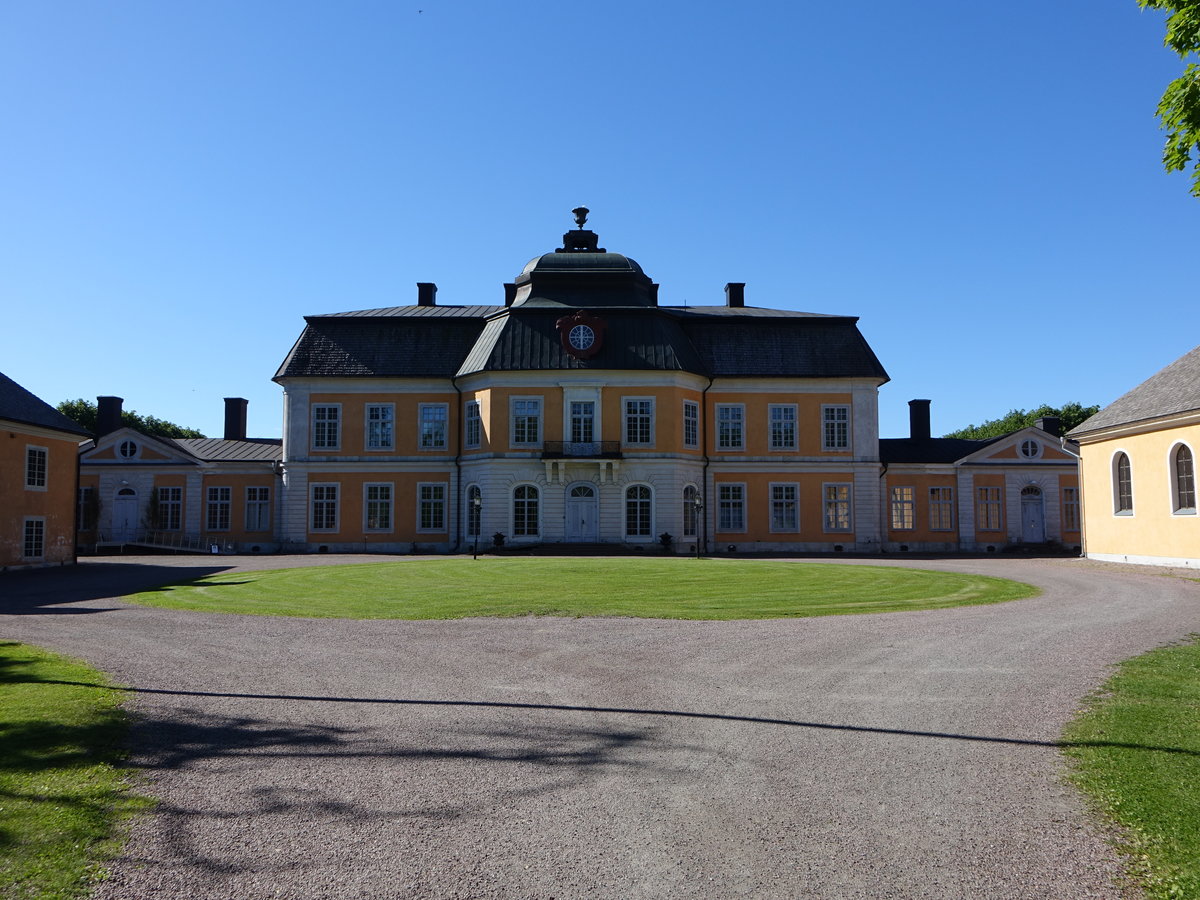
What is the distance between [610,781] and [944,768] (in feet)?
7.66

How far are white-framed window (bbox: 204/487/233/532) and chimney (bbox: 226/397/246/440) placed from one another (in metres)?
8.02

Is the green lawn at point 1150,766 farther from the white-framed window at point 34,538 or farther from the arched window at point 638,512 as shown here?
the white-framed window at point 34,538

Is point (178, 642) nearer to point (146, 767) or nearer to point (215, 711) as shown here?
point (215, 711)

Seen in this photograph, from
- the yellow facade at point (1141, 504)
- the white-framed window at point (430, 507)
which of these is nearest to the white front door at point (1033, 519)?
the yellow facade at point (1141, 504)

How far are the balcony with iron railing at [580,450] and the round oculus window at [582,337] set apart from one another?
156 inches

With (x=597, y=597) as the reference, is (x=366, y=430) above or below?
above

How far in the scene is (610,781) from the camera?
19.6ft

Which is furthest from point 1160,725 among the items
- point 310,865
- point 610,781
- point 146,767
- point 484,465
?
point 484,465

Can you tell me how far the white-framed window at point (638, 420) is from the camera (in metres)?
37.4

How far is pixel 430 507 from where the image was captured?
39656mm

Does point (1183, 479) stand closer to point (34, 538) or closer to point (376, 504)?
point (376, 504)

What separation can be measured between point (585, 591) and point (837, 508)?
23619mm

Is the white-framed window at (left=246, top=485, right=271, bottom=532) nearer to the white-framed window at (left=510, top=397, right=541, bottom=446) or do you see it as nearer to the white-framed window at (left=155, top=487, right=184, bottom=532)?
the white-framed window at (left=155, top=487, right=184, bottom=532)

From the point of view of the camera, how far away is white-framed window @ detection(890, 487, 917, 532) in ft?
134
